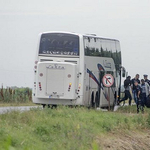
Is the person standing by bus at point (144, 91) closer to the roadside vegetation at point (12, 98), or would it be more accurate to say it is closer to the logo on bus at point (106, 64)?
the logo on bus at point (106, 64)

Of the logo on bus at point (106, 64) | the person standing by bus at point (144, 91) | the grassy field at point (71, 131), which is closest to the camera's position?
the grassy field at point (71, 131)

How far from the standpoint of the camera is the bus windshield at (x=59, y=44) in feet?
90.3

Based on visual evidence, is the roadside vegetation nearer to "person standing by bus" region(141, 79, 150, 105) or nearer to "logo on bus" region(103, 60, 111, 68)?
"logo on bus" region(103, 60, 111, 68)

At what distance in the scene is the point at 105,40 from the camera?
31.6 meters

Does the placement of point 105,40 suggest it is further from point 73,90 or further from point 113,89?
point 73,90

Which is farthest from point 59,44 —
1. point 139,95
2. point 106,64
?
point 139,95

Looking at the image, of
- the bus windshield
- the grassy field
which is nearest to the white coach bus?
the bus windshield

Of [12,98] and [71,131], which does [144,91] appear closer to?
[71,131]

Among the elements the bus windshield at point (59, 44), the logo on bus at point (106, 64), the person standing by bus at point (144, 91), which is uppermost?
the bus windshield at point (59, 44)

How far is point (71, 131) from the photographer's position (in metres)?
13.7

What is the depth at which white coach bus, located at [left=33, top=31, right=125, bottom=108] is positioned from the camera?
26812mm

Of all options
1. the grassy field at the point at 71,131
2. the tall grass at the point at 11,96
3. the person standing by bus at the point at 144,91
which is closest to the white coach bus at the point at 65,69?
the person standing by bus at the point at 144,91

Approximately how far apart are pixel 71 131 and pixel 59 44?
46.6 ft

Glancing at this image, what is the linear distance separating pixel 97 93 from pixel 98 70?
1.29m
